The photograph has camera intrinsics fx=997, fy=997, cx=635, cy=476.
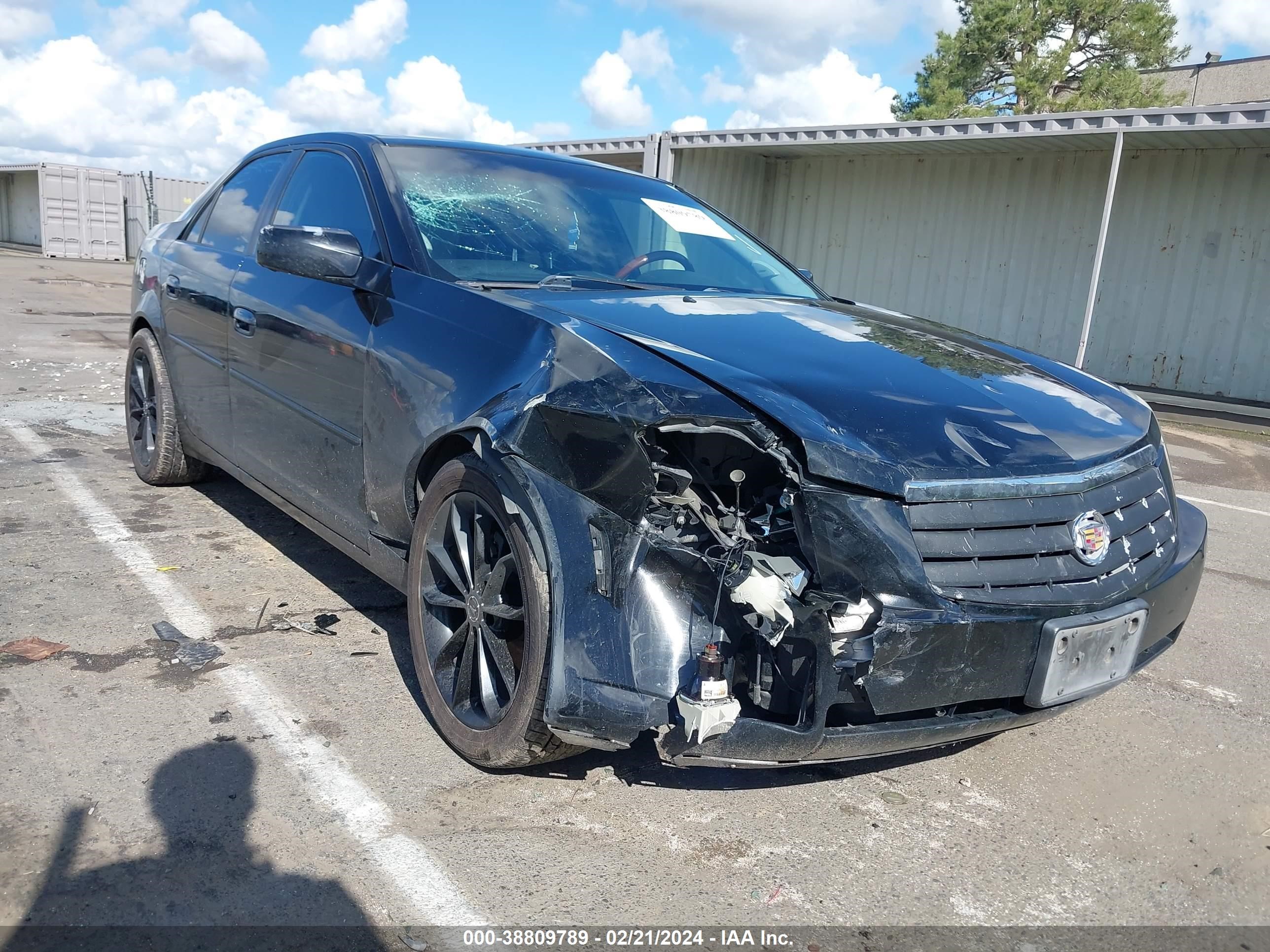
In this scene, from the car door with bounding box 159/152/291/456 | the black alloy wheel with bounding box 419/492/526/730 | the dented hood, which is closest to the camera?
the dented hood

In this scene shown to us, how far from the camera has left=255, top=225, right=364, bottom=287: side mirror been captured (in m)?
3.02

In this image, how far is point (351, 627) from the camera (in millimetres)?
3541

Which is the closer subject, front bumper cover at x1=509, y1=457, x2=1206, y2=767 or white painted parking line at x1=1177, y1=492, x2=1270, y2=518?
front bumper cover at x1=509, y1=457, x2=1206, y2=767

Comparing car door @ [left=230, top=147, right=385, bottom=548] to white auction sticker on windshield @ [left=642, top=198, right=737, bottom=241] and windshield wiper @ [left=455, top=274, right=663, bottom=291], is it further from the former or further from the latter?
white auction sticker on windshield @ [left=642, top=198, right=737, bottom=241]

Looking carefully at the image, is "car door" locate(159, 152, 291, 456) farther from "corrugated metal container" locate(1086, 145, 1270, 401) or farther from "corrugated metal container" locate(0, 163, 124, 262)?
"corrugated metal container" locate(0, 163, 124, 262)

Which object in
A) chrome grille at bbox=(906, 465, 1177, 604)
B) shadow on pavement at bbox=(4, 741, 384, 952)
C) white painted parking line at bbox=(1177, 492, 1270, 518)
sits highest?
chrome grille at bbox=(906, 465, 1177, 604)

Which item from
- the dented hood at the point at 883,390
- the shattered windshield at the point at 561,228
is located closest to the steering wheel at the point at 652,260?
the shattered windshield at the point at 561,228

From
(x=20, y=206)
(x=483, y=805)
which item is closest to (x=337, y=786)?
(x=483, y=805)

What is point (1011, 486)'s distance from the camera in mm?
2238

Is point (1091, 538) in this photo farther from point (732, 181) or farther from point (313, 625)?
point (732, 181)

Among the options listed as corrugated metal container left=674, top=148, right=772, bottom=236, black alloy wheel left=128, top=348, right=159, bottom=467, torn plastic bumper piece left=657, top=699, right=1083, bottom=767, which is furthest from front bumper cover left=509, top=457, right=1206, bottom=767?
corrugated metal container left=674, top=148, right=772, bottom=236

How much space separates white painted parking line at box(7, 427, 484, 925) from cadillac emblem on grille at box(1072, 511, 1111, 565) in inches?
61.4

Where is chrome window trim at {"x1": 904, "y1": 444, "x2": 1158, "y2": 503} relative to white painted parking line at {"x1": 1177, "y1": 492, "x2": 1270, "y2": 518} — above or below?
above

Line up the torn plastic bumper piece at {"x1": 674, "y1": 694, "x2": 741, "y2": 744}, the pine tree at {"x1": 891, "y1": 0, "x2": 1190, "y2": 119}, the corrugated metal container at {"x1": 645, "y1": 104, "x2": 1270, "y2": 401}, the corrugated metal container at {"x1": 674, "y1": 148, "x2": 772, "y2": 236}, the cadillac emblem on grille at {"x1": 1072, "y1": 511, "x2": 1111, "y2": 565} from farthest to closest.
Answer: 1. the pine tree at {"x1": 891, "y1": 0, "x2": 1190, "y2": 119}
2. the corrugated metal container at {"x1": 674, "y1": 148, "x2": 772, "y2": 236}
3. the corrugated metal container at {"x1": 645, "y1": 104, "x2": 1270, "y2": 401}
4. the cadillac emblem on grille at {"x1": 1072, "y1": 511, "x2": 1111, "y2": 565}
5. the torn plastic bumper piece at {"x1": 674, "y1": 694, "x2": 741, "y2": 744}
